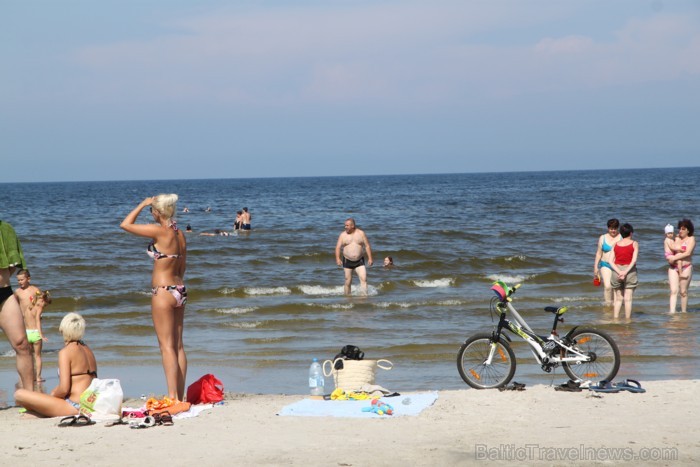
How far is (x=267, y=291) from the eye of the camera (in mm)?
18766

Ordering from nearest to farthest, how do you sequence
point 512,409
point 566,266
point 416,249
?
point 512,409, point 566,266, point 416,249

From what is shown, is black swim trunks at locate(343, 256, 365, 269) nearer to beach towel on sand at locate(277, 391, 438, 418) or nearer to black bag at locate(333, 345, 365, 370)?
black bag at locate(333, 345, 365, 370)

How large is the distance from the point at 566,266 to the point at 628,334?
10135 millimetres

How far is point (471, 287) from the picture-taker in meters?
19.0

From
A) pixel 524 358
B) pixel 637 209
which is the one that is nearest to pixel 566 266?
pixel 524 358

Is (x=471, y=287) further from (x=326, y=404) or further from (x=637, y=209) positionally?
(x=637, y=209)

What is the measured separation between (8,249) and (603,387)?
5.17 meters

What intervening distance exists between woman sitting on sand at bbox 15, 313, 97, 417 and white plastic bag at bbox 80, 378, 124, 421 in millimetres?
275

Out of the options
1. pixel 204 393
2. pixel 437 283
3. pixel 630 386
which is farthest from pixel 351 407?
pixel 437 283

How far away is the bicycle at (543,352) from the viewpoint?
8.12 meters

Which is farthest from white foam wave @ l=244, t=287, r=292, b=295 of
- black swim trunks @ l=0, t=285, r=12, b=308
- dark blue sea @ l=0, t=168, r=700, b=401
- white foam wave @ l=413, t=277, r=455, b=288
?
black swim trunks @ l=0, t=285, r=12, b=308

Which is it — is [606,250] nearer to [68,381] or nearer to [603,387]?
[603,387]

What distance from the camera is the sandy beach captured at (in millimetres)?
5820

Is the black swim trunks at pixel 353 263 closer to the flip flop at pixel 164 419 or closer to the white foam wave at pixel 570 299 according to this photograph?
the white foam wave at pixel 570 299
